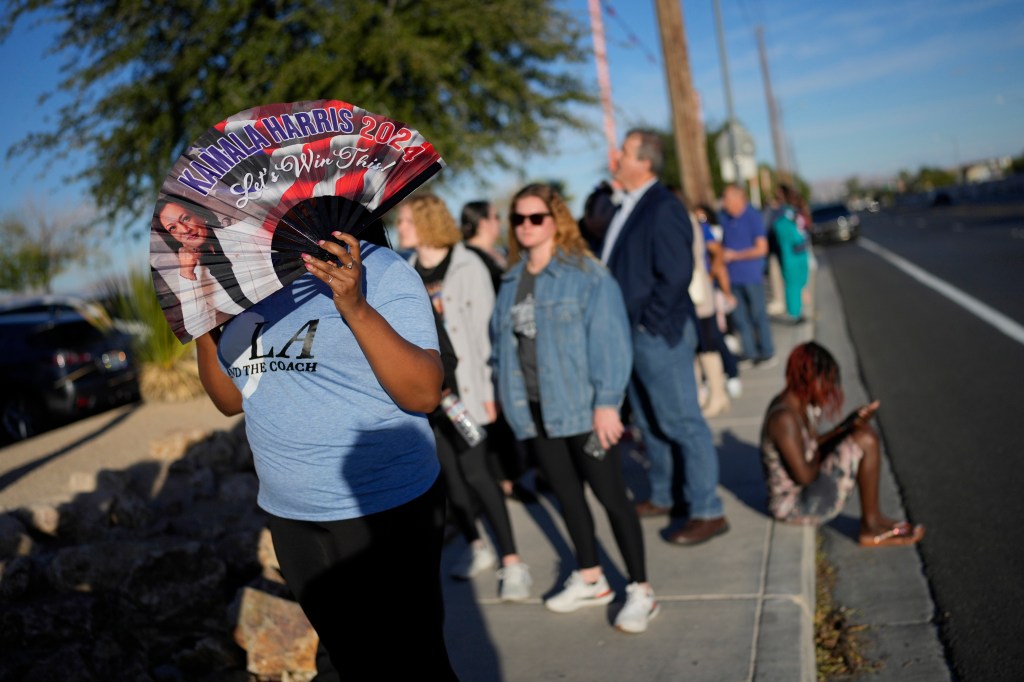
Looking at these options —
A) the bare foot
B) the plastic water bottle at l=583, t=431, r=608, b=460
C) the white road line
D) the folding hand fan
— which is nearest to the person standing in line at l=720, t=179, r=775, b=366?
the white road line

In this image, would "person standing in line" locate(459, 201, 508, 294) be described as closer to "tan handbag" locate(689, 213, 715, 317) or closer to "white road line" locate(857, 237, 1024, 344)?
"tan handbag" locate(689, 213, 715, 317)

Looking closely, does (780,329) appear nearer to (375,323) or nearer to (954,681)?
(954,681)

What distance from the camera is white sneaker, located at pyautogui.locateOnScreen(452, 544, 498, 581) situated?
4.70 m

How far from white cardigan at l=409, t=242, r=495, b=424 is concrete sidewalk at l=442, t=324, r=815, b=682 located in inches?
37.1

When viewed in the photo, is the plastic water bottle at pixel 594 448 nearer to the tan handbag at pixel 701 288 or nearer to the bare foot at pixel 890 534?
the bare foot at pixel 890 534

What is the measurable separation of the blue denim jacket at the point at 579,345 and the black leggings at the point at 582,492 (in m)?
0.13

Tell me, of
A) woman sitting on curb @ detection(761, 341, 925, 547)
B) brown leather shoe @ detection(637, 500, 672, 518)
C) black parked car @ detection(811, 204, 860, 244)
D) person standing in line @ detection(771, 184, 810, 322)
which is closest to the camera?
woman sitting on curb @ detection(761, 341, 925, 547)

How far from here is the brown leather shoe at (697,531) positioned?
477 cm

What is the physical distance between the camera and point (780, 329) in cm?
1302

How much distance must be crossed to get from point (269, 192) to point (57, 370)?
9.35 metres

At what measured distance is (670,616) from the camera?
3965 mm

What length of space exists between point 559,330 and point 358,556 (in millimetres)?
1688

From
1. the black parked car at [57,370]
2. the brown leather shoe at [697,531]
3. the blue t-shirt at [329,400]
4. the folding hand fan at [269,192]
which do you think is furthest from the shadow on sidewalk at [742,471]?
the black parked car at [57,370]

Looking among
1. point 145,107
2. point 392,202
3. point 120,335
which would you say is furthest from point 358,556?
point 145,107
